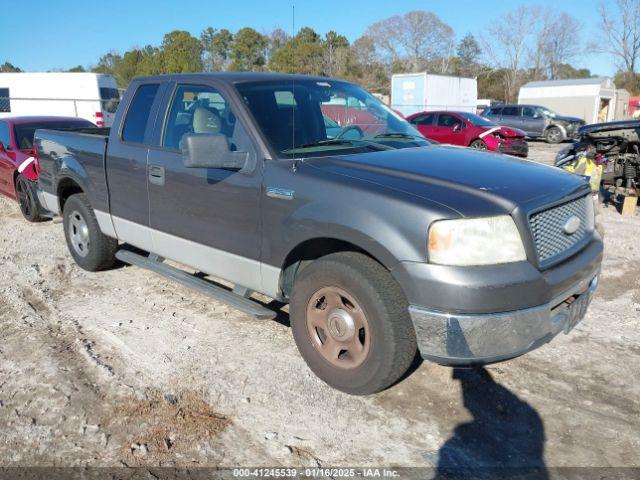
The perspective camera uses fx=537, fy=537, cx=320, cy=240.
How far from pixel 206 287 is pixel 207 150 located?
4.06 ft

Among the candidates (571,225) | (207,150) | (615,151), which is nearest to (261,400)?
(207,150)

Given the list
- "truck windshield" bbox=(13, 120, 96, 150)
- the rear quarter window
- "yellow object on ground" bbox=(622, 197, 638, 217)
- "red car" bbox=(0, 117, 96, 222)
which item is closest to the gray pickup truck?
"red car" bbox=(0, 117, 96, 222)

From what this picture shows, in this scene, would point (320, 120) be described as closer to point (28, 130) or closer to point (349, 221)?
point (349, 221)

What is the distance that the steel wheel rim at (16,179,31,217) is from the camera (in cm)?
801

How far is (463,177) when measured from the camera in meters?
Answer: 3.14

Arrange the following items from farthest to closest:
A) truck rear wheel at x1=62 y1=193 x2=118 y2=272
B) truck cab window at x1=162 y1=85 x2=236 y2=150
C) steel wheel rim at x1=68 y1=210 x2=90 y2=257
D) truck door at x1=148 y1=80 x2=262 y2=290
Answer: steel wheel rim at x1=68 y1=210 x2=90 y2=257
truck rear wheel at x1=62 y1=193 x2=118 y2=272
truck cab window at x1=162 y1=85 x2=236 y2=150
truck door at x1=148 y1=80 x2=262 y2=290

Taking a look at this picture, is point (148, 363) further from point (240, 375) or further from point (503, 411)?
point (503, 411)

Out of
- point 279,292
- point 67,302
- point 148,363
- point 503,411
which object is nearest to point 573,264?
point 503,411

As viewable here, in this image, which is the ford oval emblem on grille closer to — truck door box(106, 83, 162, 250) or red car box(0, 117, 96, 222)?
truck door box(106, 83, 162, 250)

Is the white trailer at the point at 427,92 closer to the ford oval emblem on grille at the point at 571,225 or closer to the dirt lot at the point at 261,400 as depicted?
the dirt lot at the point at 261,400

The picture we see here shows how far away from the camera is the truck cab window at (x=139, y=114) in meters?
4.55

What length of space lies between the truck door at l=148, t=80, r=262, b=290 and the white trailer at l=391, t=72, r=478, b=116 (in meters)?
25.3

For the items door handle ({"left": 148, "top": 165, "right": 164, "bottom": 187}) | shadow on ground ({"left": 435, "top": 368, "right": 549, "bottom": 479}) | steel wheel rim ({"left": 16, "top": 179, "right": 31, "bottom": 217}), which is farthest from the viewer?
steel wheel rim ({"left": 16, "top": 179, "right": 31, "bottom": 217})

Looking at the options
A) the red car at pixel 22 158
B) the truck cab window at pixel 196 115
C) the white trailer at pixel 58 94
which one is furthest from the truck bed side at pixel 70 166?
the white trailer at pixel 58 94
